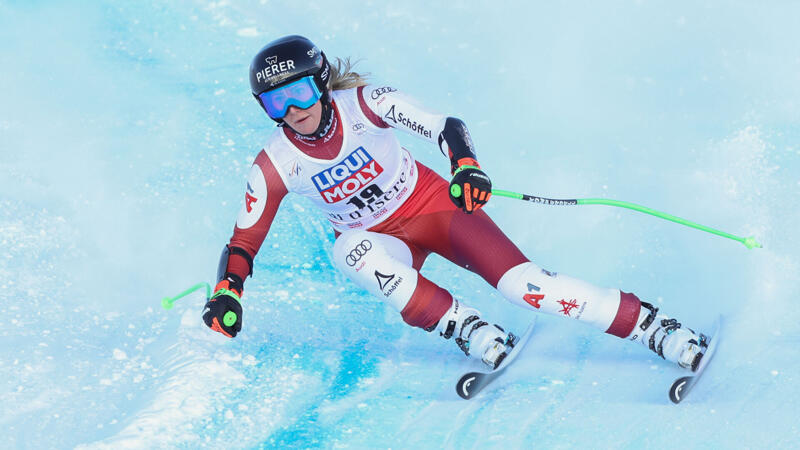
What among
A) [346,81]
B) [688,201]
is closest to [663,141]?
[688,201]

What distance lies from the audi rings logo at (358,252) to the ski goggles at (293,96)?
1.76ft

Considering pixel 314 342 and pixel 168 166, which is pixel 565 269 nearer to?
pixel 314 342

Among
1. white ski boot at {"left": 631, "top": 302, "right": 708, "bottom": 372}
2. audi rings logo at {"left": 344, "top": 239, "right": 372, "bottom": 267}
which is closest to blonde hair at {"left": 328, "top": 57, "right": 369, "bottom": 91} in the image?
audi rings logo at {"left": 344, "top": 239, "right": 372, "bottom": 267}

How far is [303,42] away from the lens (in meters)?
3.23

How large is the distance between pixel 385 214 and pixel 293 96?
24.6 inches

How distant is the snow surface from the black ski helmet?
1245mm

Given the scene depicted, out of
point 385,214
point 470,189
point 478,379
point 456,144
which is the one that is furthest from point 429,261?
point 470,189

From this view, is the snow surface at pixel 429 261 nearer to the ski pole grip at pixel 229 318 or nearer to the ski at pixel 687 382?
the ski at pixel 687 382

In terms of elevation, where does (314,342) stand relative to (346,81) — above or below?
below

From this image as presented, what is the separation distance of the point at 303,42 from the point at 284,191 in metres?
0.54

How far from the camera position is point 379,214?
3.55m

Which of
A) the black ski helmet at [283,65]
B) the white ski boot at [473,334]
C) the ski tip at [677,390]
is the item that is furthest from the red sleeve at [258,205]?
the ski tip at [677,390]

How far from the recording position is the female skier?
10.5 ft

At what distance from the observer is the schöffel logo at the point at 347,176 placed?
3.38m
